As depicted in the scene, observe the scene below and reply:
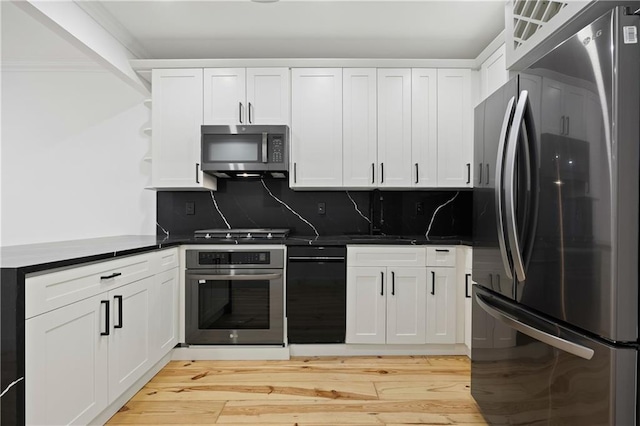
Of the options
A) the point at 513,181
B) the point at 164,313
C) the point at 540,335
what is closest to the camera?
the point at 540,335

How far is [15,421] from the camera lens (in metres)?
1.25

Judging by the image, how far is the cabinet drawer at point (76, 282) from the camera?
134 centimetres

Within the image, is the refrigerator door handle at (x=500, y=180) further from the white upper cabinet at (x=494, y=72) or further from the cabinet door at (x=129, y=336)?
the cabinet door at (x=129, y=336)

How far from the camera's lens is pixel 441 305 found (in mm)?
2768

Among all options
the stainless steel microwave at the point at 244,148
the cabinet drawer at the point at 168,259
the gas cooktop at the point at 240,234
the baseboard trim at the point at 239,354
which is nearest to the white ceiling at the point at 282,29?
the stainless steel microwave at the point at 244,148

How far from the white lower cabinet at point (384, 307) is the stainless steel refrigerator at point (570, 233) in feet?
3.48

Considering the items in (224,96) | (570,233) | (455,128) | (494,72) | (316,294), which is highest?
(494,72)

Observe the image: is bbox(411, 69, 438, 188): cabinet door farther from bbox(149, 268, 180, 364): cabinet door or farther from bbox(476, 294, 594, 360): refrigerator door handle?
bbox(149, 268, 180, 364): cabinet door

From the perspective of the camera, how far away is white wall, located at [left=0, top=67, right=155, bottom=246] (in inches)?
127

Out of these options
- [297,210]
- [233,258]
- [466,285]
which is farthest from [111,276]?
[466,285]

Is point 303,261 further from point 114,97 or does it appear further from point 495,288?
point 114,97

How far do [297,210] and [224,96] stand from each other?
1.22 meters

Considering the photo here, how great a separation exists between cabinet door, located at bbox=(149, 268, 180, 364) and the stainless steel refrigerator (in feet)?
6.89

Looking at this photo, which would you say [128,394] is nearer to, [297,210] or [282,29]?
[297,210]
